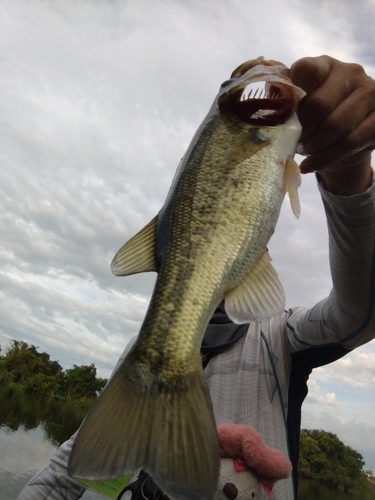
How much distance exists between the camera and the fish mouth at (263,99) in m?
1.55

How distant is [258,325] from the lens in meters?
3.22

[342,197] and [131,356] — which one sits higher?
[342,197]

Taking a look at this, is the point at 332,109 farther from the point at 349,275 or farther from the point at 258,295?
the point at 349,275

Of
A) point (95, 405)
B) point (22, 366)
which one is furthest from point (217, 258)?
point (22, 366)

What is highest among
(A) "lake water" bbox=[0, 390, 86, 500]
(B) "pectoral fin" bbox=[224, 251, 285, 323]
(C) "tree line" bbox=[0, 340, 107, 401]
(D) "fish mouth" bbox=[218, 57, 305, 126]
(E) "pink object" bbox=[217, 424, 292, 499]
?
(D) "fish mouth" bbox=[218, 57, 305, 126]

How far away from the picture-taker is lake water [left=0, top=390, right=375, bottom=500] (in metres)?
18.0

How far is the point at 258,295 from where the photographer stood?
1.39 meters

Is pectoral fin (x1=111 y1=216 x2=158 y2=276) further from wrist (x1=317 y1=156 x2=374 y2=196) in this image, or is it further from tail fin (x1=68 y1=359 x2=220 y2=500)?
wrist (x1=317 y1=156 x2=374 y2=196)

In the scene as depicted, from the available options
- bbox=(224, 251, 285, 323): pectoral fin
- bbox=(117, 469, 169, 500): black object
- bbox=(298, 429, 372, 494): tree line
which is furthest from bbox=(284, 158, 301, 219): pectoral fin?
bbox=(298, 429, 372, 494): tree line

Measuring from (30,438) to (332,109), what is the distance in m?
28.7

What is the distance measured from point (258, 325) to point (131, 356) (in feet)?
6.91

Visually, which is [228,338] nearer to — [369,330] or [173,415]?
[369,330]

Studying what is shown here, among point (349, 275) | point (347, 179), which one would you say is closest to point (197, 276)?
point (347, 179)

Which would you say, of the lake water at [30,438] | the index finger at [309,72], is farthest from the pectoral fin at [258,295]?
the lake water at [30,438]
